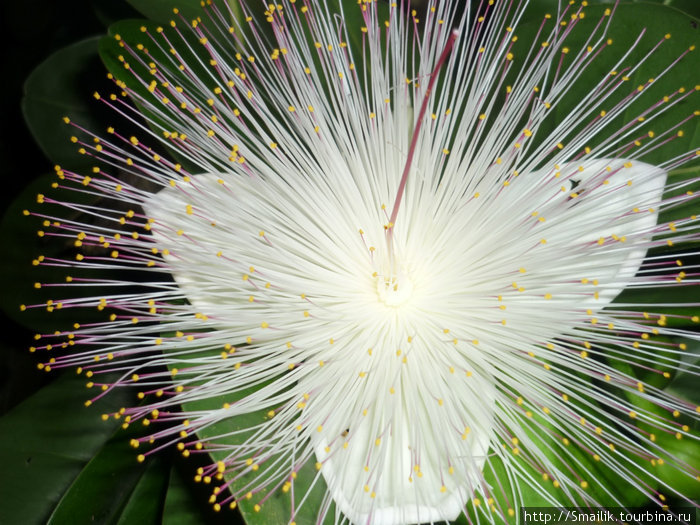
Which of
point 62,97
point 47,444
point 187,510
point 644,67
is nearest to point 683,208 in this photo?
point 644,67

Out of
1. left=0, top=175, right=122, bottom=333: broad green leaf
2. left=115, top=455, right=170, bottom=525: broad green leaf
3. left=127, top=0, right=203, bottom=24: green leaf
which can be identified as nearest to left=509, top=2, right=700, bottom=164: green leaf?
left=127, top=0, right=203, bottom=24: green leaf

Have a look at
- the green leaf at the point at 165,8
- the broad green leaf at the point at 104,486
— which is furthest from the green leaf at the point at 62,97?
the broad green leaf at the point at 104,486

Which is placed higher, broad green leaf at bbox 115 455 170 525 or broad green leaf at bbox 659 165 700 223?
broad green leaf at bbox 659 165 700 223

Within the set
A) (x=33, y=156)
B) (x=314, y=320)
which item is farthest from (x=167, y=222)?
(x=33, y=156)

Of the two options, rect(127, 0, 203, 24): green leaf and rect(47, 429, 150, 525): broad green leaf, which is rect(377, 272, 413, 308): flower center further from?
rect(127, 0, 203, 24): green leaf

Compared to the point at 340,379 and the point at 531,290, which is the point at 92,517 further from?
the point at 531,290

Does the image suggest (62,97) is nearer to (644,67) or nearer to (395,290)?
(395,290)

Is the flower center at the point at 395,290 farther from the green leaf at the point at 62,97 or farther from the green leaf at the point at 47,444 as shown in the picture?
the green leaf at the point at 62,97

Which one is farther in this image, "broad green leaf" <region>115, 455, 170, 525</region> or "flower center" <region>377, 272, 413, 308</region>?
"broad green leaf" <region>115, 455, 170, 525</region>
